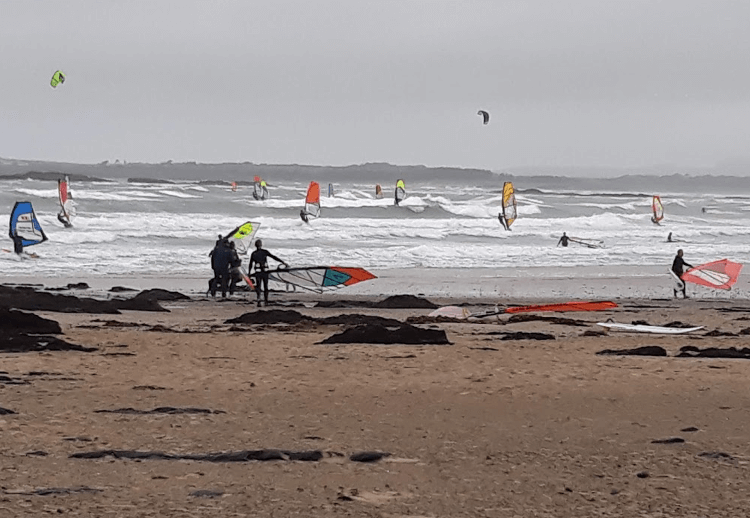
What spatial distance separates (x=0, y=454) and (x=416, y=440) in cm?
193

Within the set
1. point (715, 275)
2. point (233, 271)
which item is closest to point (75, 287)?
point (233, 271)

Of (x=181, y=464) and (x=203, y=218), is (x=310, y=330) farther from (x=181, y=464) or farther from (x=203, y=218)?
(x=203, y=218)

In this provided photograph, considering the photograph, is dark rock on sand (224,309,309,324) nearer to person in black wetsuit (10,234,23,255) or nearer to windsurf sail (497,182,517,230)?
person in black wetsuit (10,234,23,255)

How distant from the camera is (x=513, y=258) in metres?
26.9

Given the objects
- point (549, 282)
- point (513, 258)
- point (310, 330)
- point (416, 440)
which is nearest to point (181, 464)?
point (416, 440)

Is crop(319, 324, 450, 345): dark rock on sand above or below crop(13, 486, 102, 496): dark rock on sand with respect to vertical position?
below

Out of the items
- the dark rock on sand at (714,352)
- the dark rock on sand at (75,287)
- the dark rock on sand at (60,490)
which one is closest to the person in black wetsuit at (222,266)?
the dark rock on sand at (75,287)

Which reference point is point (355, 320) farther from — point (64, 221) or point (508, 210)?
point (508, 210)

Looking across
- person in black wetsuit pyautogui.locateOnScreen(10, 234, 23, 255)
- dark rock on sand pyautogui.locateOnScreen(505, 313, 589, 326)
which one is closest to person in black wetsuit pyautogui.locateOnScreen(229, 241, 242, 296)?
dark rock on sand pyautogui.locateOnScreen(505, 313, 589, 326)

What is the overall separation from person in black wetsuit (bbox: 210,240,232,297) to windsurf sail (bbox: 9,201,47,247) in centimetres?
958

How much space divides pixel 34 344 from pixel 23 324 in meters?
1.02

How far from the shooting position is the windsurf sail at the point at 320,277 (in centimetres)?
1697

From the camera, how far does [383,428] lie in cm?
563

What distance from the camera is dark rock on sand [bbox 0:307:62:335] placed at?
918 cm
